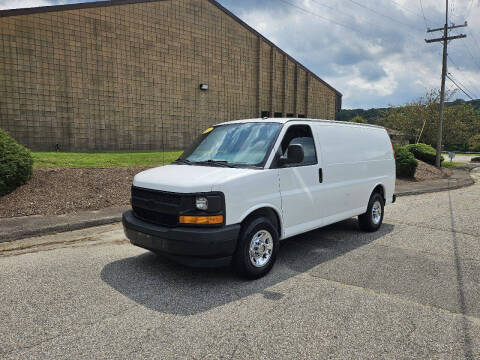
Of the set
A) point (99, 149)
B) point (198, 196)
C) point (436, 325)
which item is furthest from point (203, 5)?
point (436, 325)

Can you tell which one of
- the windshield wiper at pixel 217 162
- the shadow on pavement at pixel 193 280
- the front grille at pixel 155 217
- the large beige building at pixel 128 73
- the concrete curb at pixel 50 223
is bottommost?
the shadow on pavement at pixel 193 280

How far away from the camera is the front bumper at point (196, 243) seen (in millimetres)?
4180

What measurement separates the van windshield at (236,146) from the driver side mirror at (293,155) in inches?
10.3

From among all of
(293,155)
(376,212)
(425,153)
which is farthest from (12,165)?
(425,153)

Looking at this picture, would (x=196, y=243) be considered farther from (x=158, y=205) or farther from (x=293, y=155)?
(x=293, y=155)

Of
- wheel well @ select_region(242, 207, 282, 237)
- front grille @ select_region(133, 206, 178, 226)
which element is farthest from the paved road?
front grille @ select_region(133, 206, 178, 226)

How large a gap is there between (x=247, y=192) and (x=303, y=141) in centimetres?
165

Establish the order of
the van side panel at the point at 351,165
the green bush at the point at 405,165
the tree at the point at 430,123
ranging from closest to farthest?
the van side panel at the point at 351,165 < the green bush at the point at 405,165 < the tree at the point at 430,123

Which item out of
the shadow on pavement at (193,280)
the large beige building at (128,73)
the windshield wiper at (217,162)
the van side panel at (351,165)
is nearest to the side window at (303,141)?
the van side panel at (351,165)

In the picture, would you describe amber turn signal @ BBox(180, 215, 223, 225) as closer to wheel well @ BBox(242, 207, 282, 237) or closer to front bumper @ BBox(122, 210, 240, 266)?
front bumper @ BBox(122, 210, 240, 266)

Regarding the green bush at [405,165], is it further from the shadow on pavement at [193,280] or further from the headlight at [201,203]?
the headlight at [201,203]

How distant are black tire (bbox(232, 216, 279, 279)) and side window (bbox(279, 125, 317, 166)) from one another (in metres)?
1.14

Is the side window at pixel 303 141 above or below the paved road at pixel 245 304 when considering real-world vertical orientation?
above

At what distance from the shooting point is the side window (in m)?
5.34
